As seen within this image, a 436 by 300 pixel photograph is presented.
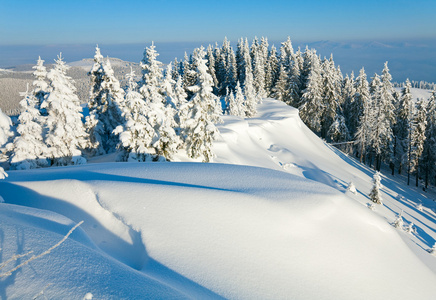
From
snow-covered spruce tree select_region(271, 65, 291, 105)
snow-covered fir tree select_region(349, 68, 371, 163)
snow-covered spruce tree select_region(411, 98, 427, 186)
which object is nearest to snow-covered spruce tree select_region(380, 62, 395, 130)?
snow-covered fir tree select_region(349, 68, 371, 163)

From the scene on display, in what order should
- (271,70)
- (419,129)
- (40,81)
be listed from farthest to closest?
(271,70) → (419,129) → (40,81)

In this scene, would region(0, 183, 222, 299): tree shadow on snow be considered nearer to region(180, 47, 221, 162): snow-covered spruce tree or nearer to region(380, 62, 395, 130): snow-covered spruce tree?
region(180, 47, 221, 162): snow-covered spruce tree

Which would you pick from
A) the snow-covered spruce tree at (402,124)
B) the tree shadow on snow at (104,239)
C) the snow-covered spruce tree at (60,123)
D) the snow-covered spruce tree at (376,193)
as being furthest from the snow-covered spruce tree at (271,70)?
Answer: the tree shadow on snow at (104,239)

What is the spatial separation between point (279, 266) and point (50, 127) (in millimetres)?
21536

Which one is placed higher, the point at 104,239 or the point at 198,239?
the point at 198,239

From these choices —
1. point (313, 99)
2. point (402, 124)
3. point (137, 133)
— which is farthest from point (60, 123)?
point (402, 124)

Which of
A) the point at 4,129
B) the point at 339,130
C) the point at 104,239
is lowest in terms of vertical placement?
A: the point at 339,130

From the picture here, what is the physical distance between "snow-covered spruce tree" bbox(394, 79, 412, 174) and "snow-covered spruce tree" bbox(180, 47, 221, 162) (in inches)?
1676

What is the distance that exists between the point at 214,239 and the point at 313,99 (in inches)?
2032

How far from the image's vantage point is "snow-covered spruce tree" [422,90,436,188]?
149 feet

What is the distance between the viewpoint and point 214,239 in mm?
6332

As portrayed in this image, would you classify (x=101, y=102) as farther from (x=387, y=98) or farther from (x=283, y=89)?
(x=387, y=98)

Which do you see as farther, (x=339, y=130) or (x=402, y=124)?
(x=402, y=124)

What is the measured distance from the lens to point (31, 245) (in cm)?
428
